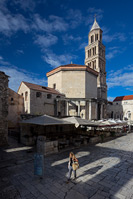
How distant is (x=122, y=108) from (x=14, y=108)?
43934mm

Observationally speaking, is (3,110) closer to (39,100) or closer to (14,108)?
(39,100)

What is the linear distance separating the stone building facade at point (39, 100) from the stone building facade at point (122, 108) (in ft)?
109

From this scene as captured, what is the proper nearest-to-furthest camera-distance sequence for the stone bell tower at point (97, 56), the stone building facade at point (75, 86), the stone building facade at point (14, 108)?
the stone building facade at point (14, 108) → the stone building facade at point (75, 86) → the stone bell tower at point (97, 56)

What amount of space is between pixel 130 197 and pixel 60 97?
23.0 m

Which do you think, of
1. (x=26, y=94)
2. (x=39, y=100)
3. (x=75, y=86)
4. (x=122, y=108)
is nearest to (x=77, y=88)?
(x=75, y=86)

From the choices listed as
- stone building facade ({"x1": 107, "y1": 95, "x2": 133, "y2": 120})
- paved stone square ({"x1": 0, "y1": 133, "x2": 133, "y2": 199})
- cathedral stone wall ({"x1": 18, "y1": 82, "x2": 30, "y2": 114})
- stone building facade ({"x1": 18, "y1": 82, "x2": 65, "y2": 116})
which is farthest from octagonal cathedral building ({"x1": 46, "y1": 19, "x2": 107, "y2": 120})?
stone building facade ({"x1": 107, "y1": 95, "x2": 133, "y2": 120})

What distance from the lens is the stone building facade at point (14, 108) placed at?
67.7 feet

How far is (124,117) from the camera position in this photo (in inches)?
1820

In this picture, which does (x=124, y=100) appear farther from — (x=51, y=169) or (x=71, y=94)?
(x=51, y=169)

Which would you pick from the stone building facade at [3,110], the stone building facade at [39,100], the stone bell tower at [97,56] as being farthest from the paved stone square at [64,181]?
the stone bell tower at [97,56]

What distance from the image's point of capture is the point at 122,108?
48156 millimetres

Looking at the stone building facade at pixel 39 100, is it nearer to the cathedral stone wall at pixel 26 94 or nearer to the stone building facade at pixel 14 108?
the cathedral stone wall at pixel 26 94

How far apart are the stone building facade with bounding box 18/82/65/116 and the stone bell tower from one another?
22.8m

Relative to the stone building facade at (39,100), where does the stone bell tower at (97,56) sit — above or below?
above
